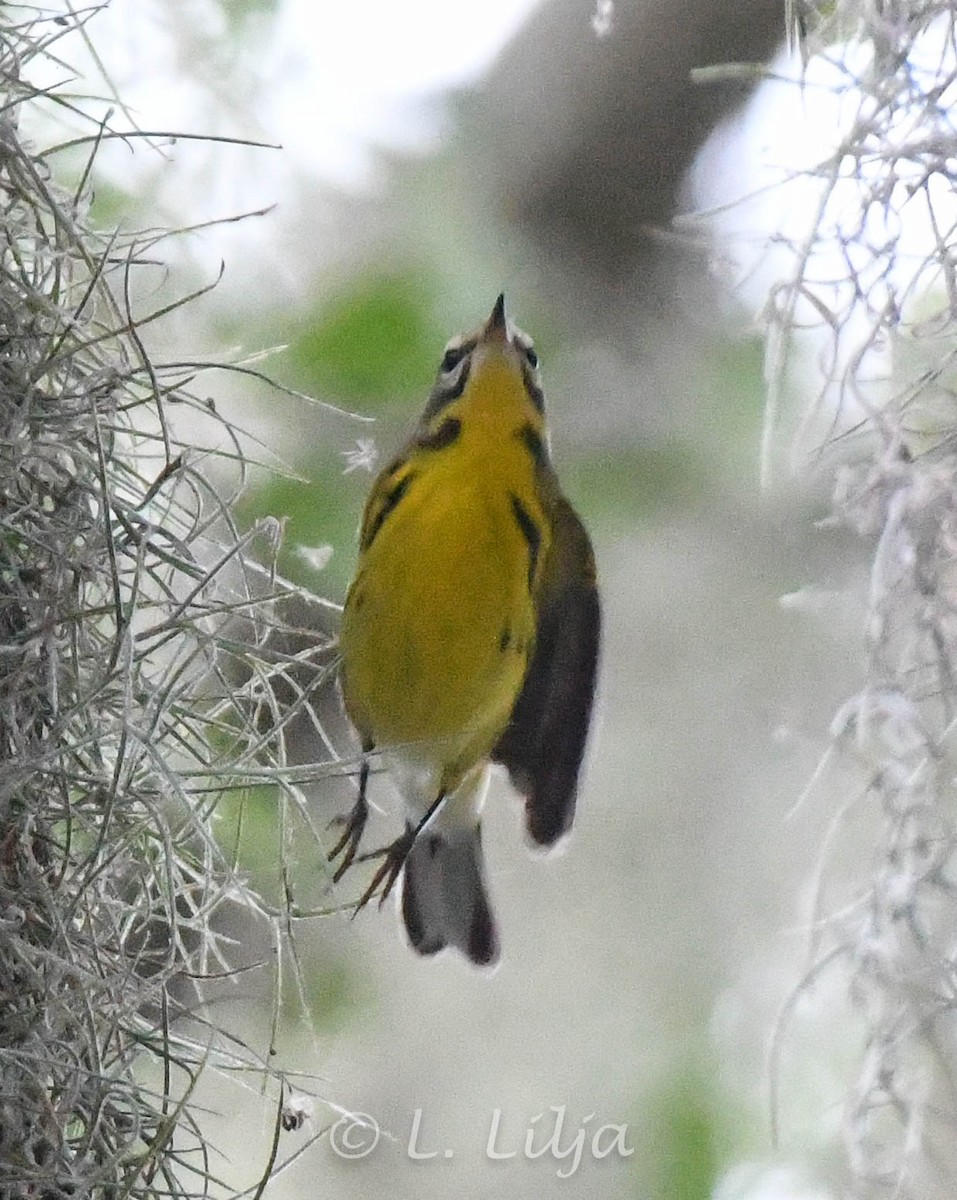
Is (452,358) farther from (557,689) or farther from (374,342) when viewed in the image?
(557,689)

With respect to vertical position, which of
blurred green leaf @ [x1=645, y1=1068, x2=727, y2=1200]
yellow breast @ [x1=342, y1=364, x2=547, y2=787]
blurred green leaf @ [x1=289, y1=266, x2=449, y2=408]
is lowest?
blurred green leaf @ [x1=645, y1=1068, x2=727, y2=1200]

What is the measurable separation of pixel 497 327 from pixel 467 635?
0.71ft

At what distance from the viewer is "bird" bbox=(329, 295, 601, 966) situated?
0.87 metres

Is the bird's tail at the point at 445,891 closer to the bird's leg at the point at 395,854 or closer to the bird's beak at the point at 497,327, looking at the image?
the bird's leg at the point at 395,854

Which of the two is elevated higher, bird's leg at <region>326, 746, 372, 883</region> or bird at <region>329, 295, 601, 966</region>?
bird at <region>329, 295, 601, 966</region>

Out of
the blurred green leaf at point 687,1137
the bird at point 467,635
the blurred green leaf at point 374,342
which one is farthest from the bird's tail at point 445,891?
the blurred green leaf at point 374,342

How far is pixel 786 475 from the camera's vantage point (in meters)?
1.07

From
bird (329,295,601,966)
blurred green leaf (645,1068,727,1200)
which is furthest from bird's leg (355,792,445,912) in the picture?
blurred green leaf (645,1068,727,1200)

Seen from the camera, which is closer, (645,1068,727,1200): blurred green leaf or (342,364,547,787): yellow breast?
(342,364,547,787): yellow breast

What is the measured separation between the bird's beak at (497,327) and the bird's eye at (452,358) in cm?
2

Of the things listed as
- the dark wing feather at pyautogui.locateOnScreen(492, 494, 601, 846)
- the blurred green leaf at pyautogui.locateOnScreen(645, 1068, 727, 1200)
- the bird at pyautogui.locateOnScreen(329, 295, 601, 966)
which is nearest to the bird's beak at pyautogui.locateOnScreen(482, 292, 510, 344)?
the bird at pyautogui.locateOnScreen(329, 295, 601, 966)

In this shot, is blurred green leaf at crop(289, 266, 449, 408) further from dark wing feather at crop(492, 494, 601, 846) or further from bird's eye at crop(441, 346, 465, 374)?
dark wing feather at crop(492, 494, 601, 846)

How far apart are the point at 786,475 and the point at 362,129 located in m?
0.44

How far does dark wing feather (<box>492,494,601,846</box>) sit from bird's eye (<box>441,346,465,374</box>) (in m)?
0.11
